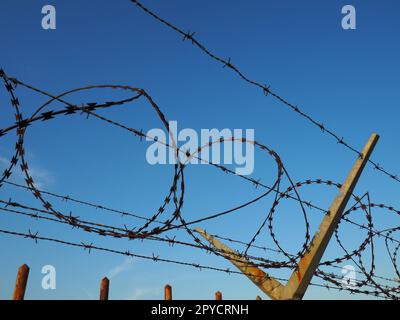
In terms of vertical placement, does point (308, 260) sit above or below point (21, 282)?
above

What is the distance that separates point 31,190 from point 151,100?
1.26 m

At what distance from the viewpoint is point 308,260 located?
6309 millimetres

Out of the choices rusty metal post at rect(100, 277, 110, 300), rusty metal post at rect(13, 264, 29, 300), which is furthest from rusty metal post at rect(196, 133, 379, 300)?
rusty metal post at rect(13, 264, 29, 300)

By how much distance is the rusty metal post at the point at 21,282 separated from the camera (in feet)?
20.9

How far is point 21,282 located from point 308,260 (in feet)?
12.1

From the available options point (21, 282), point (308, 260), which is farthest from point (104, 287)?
point (308, 260)

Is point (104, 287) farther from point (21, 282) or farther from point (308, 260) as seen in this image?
point (308, 260)

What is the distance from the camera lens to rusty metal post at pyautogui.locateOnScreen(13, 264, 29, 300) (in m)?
6.36

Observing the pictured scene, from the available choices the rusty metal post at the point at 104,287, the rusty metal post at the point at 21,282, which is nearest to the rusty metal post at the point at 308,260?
the rusty metal post at the point at 104,287

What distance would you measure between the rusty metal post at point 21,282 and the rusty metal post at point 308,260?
2.58 m

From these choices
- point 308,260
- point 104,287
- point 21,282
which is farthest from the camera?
point 104,287
